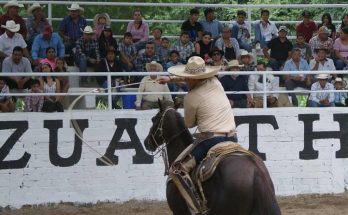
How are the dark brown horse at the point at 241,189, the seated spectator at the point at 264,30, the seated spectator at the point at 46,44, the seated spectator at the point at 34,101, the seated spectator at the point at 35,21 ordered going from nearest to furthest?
the dark brown horse at the point at 241,189, the seated spectator at the point at 34,101, the seated spectator at the point at 46,44, the seated spectator at the point at 35,21, the seated spectator at the point at 264,30

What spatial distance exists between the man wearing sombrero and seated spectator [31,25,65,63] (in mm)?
7033

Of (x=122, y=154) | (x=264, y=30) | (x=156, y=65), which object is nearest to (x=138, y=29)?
(x=156, y=65)

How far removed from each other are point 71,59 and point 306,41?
17.5 feet

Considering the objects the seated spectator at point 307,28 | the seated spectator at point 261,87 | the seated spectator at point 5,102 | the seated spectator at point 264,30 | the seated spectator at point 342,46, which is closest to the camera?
the seated spectator at point 5,102

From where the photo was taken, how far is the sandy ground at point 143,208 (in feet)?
46.2

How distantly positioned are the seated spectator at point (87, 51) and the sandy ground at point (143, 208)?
3.25 m

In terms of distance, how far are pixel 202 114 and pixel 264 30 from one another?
9.52 metres

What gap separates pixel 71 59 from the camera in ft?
55.5

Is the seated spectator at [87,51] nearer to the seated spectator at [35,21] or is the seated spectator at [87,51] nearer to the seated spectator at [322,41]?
the seated spectator at [35,21]

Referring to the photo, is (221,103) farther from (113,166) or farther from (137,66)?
(137,66)

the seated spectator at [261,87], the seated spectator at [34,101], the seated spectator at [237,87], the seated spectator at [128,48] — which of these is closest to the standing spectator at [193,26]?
the seated spectator at [128,48]

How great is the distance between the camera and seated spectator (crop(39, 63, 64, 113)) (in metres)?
14.5

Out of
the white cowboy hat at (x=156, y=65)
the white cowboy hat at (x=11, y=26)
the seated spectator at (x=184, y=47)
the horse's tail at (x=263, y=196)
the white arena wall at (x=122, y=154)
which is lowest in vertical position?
the white arena wall at (x=122, y=154)

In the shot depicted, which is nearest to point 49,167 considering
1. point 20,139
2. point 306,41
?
point 20,139
